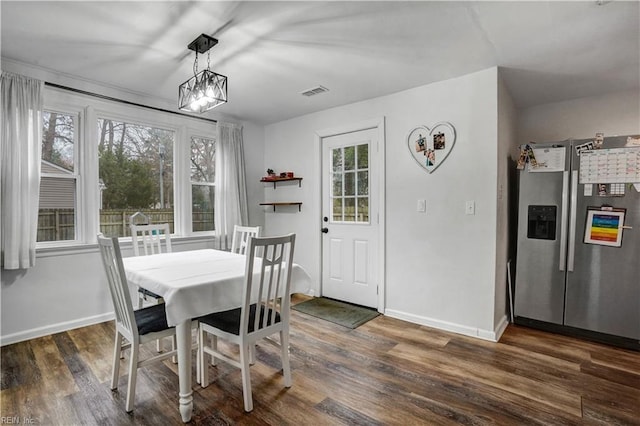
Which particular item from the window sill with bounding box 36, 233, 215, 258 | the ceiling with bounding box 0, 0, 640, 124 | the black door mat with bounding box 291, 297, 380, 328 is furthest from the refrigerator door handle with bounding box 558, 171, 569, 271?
the window sill with bounding box 36, 233, 215, 258

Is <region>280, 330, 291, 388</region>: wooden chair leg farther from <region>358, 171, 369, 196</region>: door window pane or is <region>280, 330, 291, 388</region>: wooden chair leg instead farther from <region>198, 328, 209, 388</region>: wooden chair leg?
<region>358, 171, 369, 196</region>: door window pane

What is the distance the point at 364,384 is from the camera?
218cm

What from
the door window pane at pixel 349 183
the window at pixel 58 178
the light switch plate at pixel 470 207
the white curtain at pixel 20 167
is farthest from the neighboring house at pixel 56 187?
the light switch plate at pixel 470 207

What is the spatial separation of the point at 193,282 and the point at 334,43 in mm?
1913

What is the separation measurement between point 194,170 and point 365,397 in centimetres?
317

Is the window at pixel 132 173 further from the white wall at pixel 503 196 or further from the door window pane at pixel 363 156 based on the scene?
the white wall at pixel 503 196

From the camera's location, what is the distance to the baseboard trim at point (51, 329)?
272 cm

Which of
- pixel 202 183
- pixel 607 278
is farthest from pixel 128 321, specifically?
pixel 607 278

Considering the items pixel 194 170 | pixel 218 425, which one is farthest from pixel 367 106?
pixel 218 425

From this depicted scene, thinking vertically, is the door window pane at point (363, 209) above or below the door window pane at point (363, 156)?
below

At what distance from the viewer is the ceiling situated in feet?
6.44

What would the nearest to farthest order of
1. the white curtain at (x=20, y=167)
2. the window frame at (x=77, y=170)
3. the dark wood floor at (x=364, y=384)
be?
the dark wood floor at (x=364, y=384)
the white curtain at (x=20, y=167)
the window frame at (x=77, y=170)

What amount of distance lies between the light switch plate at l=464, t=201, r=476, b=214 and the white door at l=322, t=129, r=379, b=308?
0.95 metres

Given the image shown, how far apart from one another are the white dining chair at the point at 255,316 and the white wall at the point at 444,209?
1.62m
